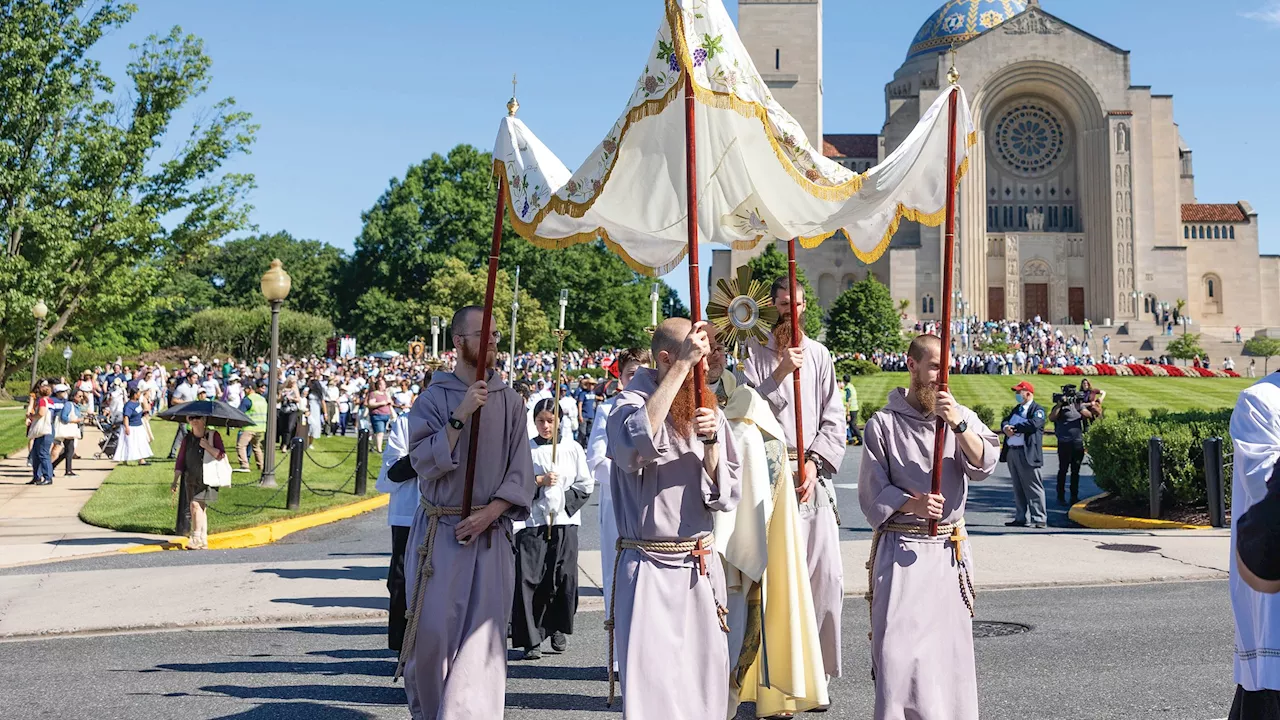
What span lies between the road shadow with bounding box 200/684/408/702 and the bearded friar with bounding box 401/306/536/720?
Answer: 139 cm

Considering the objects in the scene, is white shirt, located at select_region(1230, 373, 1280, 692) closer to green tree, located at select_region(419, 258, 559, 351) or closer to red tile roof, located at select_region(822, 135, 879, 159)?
green tree, located at select_region(419, 258, 559, 351)

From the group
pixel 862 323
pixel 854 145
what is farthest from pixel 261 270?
pixel 862 323

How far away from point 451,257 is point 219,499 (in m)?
46.0

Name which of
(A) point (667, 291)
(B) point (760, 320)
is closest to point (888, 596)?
(B) point (760, 320)

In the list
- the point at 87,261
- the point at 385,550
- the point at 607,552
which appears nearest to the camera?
the point at 607,552

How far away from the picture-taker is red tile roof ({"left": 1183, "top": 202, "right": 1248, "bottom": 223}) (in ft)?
275

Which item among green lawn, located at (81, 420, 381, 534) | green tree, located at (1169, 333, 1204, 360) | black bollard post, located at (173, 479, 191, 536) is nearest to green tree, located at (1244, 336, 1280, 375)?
green tree, located at (1169, 333, 1204, 360)

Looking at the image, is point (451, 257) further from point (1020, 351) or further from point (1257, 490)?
point (1257, 490)

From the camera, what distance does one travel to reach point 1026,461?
14484mm

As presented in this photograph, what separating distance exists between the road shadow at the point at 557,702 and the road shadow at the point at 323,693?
64 centimetres

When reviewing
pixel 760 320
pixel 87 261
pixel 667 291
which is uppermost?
pixel 667 291

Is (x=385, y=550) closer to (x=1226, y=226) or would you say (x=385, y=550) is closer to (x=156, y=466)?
(x=156, y=466)

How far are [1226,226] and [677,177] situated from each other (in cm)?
8794

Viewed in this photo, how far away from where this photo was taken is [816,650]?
5.96 meters
